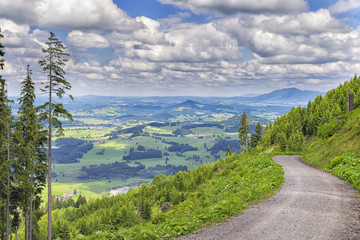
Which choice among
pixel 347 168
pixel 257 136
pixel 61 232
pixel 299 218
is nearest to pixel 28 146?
pixel 299 218

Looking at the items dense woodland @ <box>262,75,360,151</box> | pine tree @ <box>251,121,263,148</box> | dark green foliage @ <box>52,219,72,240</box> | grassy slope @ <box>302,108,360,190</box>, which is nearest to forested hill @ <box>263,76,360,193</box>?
grassy slope @ <box>302,108,360,190</box>

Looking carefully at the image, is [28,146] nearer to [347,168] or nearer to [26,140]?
[26,140]

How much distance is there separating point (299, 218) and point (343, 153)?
63.7 ft

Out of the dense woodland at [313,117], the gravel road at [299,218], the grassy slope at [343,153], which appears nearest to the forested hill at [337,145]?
the grassy slope at [343,153]

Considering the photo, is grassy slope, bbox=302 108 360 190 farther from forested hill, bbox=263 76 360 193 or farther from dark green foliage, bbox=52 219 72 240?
dark green foliage, bbox=52 219 72 240

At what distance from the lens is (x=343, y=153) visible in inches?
1084

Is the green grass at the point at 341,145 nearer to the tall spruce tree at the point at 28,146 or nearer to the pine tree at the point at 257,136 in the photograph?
the tall spruce tree at the point at 28,146

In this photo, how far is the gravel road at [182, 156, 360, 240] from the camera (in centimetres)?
1086

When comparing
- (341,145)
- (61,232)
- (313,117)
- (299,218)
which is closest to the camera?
(299,218)

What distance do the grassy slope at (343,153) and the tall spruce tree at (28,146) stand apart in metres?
33.6

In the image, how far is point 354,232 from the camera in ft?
34.9

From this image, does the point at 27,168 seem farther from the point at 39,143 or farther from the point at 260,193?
the point at 260,193

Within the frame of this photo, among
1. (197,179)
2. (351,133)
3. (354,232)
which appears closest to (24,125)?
(354,232)

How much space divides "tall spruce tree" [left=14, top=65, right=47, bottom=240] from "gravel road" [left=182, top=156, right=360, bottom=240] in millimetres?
27187
